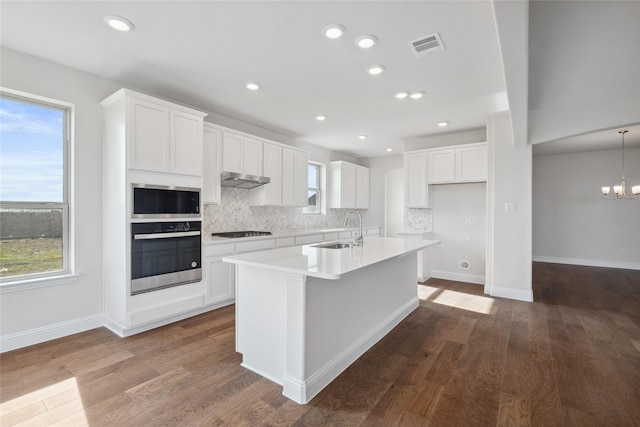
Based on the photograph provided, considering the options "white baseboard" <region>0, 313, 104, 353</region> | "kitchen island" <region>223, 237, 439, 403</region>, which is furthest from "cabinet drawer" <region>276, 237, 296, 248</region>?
"white baseboard" <region>0, 313, 104, 353</region>

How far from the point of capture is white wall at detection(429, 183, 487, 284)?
524 centimetres

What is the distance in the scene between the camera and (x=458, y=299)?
429cm

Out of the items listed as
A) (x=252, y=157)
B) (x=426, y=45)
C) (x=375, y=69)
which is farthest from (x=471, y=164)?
(x=252, y=157)

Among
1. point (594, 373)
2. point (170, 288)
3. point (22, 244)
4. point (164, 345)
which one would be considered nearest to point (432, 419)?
point (594, 373)

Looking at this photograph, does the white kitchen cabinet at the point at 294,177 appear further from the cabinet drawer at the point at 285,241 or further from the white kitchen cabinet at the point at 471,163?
the white kitchen cabinet at the point at 471,163

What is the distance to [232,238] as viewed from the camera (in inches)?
154

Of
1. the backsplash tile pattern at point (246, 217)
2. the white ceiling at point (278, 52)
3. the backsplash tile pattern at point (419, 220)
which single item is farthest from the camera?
the backsplash tile pattern at point (419, 220)

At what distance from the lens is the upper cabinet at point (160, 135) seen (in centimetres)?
295

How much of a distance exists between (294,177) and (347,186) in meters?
1.70

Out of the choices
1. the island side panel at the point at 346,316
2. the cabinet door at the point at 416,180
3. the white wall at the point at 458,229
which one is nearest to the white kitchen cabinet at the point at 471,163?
the white wall at the point at 458,229

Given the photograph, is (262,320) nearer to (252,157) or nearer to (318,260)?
(318,260)

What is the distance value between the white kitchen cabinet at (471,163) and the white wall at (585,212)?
383cm

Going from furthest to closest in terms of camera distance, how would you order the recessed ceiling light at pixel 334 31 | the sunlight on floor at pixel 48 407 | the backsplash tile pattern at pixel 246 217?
the backsplash tile pattern at pixel 246 217, the recessed ceiling light at pixel 334 31, the sunlight on floor at pixel 48 407

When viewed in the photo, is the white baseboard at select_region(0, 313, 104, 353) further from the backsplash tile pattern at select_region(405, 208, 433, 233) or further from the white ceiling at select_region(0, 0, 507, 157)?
the backsplash tile pattern at select_region(405, 208, 433, 233)
